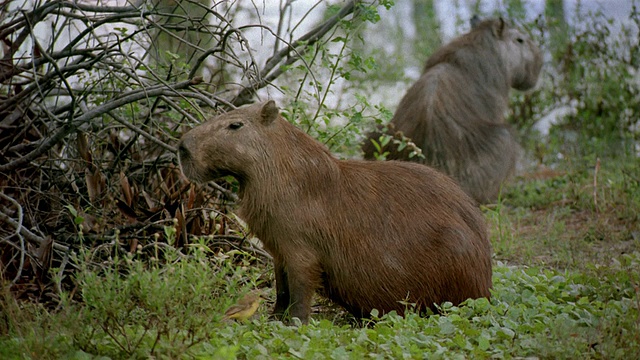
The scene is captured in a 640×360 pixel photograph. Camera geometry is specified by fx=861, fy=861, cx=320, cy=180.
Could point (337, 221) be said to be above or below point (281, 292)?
above

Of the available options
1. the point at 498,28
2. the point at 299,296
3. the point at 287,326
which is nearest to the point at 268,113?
the point at 299,296

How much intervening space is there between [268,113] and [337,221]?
2.18ft

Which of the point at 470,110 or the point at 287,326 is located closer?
the point at 287,326

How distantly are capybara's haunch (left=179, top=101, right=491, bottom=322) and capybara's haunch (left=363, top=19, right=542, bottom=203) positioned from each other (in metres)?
2.71

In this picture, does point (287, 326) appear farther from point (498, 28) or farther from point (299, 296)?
→ point (498, 28)

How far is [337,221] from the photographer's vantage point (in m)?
4.46

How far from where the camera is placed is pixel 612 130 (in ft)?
31.4

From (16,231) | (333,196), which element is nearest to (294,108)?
(333,196)

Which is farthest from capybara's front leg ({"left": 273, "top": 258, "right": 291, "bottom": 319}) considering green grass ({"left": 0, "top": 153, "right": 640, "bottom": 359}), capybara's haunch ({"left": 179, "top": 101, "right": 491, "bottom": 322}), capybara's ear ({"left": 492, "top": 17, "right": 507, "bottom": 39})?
capybara's ear ({"left": 492, "top": 17, "right": 507, "bottom": 39})

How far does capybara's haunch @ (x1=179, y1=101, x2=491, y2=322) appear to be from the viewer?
432 cm

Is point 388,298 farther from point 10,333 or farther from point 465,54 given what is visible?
point 465,54

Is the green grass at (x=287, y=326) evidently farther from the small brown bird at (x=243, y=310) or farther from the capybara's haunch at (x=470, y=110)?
the capybara's haunch at (x=470, y=110)

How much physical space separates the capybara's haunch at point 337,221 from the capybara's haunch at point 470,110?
2715mm

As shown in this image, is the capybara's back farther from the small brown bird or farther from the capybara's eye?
the capybara's eye
